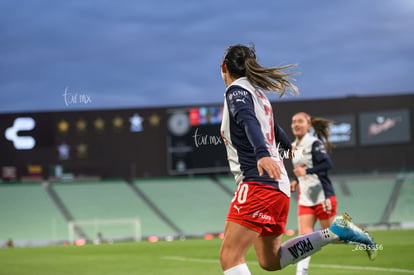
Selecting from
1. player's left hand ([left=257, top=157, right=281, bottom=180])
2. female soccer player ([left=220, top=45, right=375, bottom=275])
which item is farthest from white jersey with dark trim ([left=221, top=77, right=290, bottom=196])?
player's left hand ([left=257, top=157, right=281, bottom=180])

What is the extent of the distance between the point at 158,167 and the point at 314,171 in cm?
2902

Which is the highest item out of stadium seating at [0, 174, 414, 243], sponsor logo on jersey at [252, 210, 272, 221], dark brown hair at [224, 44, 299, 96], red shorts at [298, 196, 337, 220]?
dark brown hair at [224, 44, 299, 96]

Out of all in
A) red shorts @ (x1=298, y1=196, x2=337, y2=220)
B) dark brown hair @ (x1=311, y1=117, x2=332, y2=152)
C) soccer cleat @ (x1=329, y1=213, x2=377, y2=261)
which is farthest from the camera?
dark brown hair @ (x1=311, y1=117, x2=332, y2=152)

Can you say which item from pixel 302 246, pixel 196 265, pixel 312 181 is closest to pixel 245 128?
pixel 302 246

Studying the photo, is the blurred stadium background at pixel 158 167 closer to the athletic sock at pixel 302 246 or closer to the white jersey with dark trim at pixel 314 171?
the white jersey with dark trim at pixel 314 171

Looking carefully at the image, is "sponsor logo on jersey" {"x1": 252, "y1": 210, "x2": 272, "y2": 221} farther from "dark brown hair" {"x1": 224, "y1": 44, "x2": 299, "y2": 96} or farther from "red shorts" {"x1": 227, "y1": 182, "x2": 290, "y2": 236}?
"dark brown hair" {"x1": 224, "y1": 44, "x2": 299, "y2": 96}

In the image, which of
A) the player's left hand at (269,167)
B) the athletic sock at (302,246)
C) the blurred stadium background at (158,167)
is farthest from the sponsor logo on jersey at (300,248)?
the blurred stadium background at (158,167)

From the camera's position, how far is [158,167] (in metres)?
39.1

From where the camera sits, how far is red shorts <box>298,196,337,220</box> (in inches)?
412

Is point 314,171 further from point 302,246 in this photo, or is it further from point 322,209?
point 302,246

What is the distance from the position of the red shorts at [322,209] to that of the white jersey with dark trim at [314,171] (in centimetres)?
6

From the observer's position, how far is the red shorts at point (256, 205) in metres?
5.54

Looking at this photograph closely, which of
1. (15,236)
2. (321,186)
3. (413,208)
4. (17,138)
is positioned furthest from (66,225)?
(321,186)

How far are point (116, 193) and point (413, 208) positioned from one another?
16.3 m
